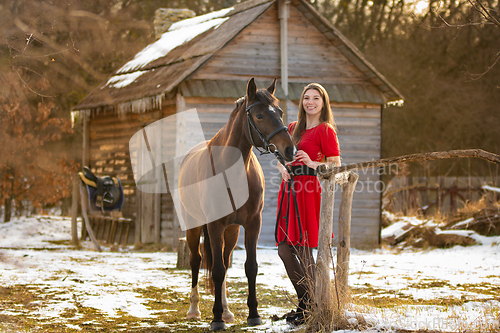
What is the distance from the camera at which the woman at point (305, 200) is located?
15.1 ft

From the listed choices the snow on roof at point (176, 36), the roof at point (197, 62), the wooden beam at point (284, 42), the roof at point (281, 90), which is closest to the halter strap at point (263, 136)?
the roof at point (197, 62)

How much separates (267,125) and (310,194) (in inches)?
29.1

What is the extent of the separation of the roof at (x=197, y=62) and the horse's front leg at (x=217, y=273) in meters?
5.84

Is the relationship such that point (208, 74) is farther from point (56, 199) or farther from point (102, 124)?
point (56, 199)

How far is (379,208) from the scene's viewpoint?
12.6 metres

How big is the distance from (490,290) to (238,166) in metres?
4.22

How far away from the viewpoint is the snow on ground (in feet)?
15.5

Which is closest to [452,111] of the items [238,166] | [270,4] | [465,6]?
[465,6]

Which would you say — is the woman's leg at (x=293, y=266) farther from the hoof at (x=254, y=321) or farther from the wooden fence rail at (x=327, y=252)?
the hoof at (x=254, y=321)

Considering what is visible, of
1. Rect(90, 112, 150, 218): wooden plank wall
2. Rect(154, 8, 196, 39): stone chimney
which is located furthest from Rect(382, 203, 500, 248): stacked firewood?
Rect(154, 8, 196, 39): stone chimney

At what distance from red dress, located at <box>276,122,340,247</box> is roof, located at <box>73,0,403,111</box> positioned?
20.2ft

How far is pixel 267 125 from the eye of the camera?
4.43 metres

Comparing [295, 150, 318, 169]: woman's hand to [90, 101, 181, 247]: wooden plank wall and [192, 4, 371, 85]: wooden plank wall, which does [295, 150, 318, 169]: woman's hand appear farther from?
[192, 4, 371, 85]: wooden plank wall

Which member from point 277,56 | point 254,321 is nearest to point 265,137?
point 254,321
